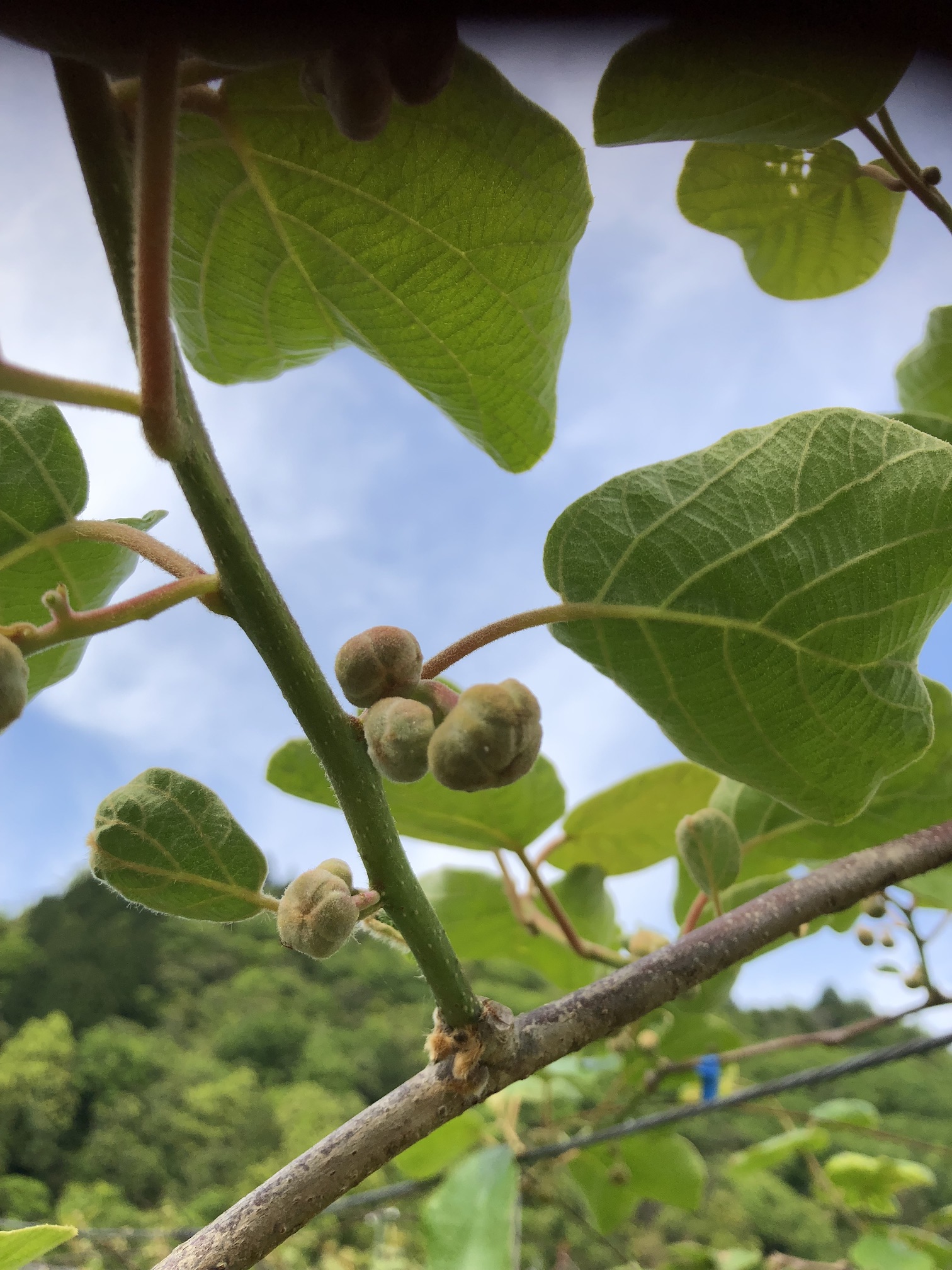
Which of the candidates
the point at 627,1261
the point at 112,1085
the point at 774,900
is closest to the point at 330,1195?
the point at 774,900

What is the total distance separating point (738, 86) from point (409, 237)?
157 millimetres

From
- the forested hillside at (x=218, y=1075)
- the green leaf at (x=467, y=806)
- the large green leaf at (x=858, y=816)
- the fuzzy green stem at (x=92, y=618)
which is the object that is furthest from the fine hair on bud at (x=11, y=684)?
the forested hillside at (x=218, y=1075)

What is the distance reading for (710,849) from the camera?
56cm

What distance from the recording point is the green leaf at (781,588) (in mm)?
374

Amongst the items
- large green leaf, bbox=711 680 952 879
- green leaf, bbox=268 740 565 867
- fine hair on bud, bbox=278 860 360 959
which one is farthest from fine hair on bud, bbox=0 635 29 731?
large green leaf, bbox=711 680 952 879

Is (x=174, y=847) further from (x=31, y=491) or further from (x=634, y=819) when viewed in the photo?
(x=634, y=819)

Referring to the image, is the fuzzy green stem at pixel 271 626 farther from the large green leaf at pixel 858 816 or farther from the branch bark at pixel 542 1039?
the large green leaf at pixel 858 816

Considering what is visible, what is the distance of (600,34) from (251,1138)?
12.8 metres

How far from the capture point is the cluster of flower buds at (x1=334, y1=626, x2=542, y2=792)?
11.7 inches

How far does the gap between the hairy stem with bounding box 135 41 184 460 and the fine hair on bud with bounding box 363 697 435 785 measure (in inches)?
4.4

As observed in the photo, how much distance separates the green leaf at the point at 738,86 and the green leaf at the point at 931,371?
45cm

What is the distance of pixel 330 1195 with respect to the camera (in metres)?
0.31

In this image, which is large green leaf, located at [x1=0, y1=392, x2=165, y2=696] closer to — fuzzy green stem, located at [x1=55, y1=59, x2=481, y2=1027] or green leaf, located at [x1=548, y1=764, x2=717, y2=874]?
fuzzy green stem, located at [x1=55, y1=59, x2=481, y2=1027]

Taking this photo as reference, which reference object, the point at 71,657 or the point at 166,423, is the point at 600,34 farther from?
the point at 71,657
